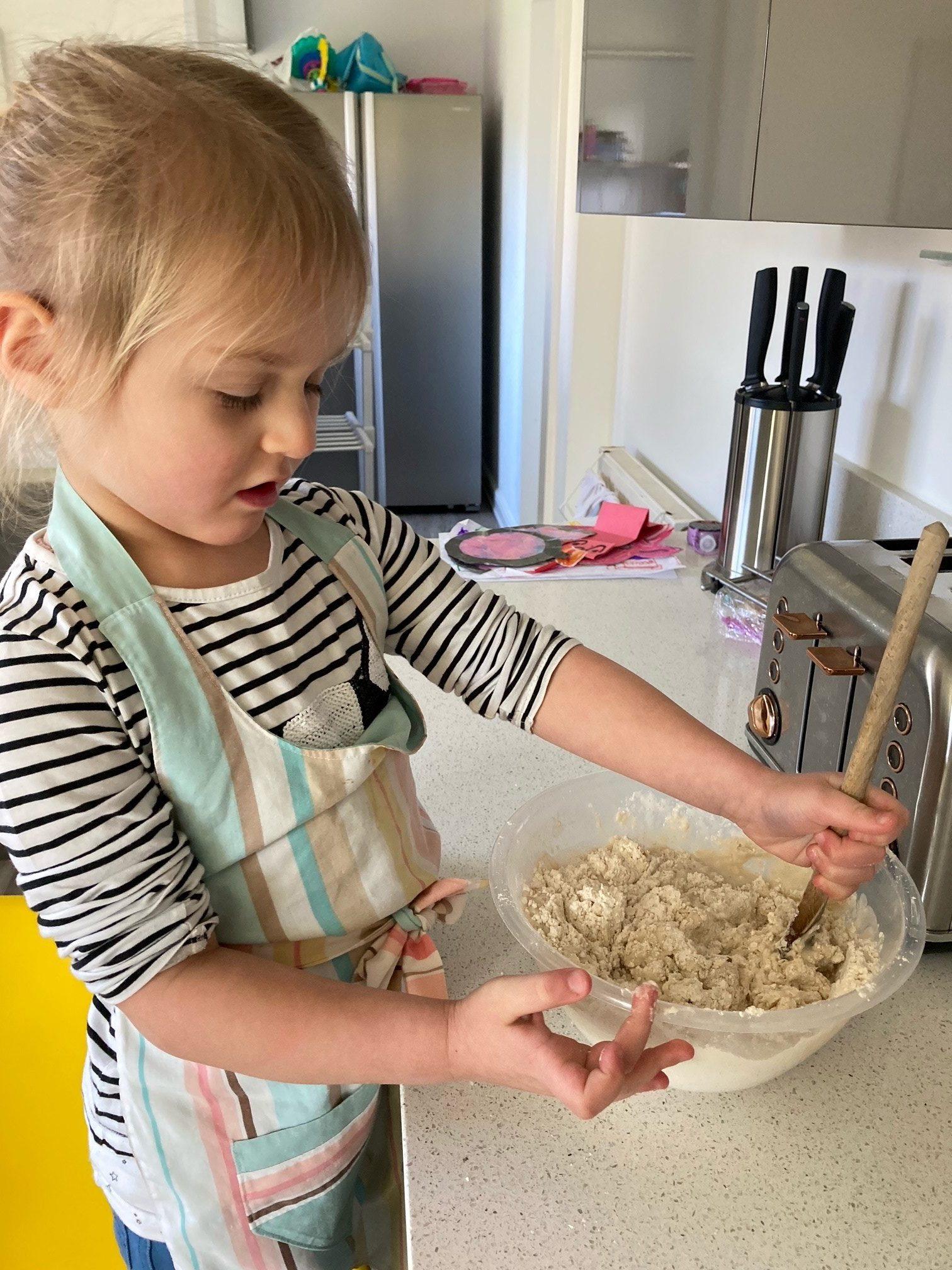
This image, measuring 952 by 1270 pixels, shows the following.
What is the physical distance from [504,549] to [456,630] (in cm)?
77

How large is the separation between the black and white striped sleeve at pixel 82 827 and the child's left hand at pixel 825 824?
0.36 metres

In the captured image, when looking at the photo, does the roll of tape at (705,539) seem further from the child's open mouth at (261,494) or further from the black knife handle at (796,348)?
the child's open mouth at (261,494)

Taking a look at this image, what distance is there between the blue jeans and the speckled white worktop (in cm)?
24

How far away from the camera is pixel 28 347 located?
1.69 feet

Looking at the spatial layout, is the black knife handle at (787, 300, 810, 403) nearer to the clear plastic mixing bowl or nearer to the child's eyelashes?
the clear plastic mixing bowl

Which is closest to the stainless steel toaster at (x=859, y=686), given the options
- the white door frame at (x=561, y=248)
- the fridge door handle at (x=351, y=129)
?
the white door frame at (x=561, y=248)

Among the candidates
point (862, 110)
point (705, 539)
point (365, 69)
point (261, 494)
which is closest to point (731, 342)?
point (705, 539)

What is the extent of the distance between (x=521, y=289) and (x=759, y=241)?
2.03 metres

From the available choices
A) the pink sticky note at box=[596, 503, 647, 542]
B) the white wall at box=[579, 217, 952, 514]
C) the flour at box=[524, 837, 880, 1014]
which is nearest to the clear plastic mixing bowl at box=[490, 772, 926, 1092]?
the flour at box=[524, 837, 880, 1014]

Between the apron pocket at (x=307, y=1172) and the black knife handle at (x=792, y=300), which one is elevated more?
the black knife handle at (x=792, y=300)

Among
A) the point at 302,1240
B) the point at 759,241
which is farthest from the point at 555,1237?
the point at 759,241

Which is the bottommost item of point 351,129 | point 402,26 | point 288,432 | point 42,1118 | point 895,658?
point 42,1118

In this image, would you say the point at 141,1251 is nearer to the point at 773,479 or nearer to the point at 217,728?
the point at 217,728

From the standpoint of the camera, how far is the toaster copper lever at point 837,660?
741 millimetres
